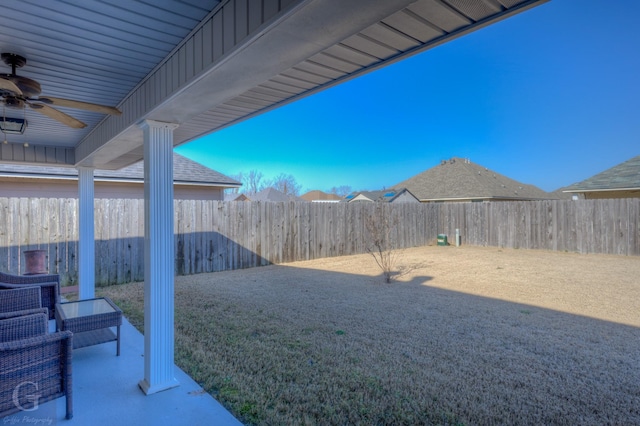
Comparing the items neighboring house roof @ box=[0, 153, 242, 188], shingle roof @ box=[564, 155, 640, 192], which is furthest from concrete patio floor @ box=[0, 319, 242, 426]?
shingle roof @ box=[564, 155, 640, 192]

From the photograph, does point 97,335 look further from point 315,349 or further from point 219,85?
point 219,85

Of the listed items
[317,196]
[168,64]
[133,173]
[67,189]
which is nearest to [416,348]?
[168,64]

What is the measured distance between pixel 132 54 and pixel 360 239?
982cm

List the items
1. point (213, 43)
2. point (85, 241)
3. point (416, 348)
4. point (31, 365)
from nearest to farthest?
1. point (213, 43)
2. point (31, 365)
3. point (416, 348)
4. point (85, 241)

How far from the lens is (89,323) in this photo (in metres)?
3.23

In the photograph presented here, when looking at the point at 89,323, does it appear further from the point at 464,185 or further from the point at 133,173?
the point at 464,185

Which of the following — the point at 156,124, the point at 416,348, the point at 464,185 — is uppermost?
the point at 464,185

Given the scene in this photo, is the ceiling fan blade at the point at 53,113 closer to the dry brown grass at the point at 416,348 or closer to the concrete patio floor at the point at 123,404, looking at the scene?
the concrete patio floor at the point at 123,404

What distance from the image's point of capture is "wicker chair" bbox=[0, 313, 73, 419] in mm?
1969

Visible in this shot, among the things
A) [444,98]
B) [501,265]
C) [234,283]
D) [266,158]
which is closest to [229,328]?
[234,283]

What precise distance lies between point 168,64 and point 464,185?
18.7 m

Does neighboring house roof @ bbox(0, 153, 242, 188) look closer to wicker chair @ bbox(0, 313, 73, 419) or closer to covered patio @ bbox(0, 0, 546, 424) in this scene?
covered patio @ bbox(0, 0, 546, 424)

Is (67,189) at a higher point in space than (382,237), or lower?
higher

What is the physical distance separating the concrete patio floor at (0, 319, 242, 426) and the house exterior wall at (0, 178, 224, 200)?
24.7ft
